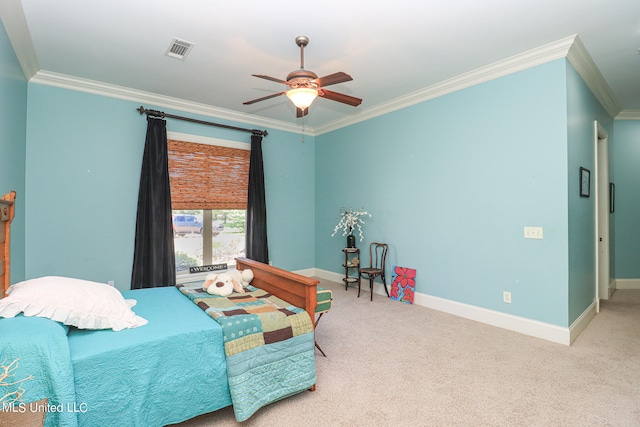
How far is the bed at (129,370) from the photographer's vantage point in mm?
1438

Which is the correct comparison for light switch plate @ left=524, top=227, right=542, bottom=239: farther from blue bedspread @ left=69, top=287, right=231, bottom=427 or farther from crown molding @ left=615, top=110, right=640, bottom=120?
crown molding @ left=615, top=110, right=640, bottom=120

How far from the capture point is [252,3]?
2.41 m

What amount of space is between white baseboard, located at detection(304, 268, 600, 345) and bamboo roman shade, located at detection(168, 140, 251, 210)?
122 inches

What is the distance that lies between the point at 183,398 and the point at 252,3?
2.71 m

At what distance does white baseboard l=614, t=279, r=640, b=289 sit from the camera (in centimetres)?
496

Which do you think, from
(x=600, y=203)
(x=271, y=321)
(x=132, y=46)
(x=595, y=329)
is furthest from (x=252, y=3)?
(x=600, y=203)

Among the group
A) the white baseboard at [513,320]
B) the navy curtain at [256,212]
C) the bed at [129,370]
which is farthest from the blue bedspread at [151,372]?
the navy curtain at [256,212]

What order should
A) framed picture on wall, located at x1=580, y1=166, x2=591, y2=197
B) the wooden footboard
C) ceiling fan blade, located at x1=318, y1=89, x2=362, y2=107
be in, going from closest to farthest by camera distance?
the wooden footboard → ceiling fan blade, located at x1=318, y1=89, x2=362, y2=107 → framed picture on wall, located at x1=580, y1=166, x2=591, y2=197

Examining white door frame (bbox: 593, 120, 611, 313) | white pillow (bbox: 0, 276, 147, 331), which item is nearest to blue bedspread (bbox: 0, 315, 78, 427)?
white pillow (bbox: 0, 276, 147, 331)

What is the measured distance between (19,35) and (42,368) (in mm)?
2846

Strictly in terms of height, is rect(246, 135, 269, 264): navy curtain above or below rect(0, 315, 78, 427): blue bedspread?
above

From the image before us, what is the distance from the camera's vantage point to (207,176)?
187 inches

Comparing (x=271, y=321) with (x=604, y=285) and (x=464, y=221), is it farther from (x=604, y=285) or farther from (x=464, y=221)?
(x=604, y=285)

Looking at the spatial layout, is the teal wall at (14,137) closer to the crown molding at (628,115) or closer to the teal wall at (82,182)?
the teal wall at (82,182)
